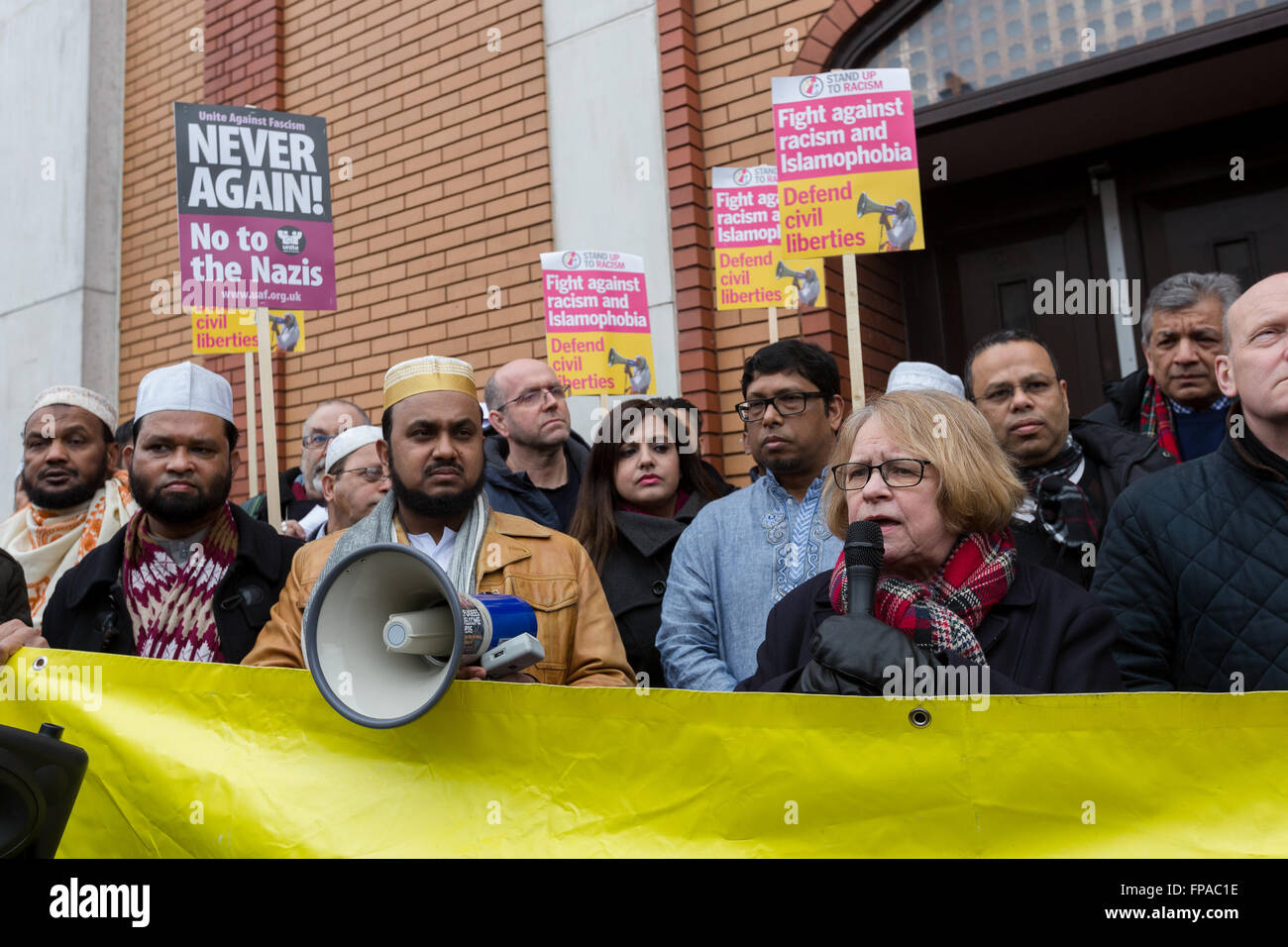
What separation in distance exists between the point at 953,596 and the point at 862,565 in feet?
1.09

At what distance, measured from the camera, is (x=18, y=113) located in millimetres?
9430

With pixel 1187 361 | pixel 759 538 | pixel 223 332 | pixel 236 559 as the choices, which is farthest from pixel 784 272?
pixel 236 559

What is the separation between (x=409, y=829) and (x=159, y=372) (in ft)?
6.35

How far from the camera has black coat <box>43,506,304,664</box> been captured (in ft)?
10.00

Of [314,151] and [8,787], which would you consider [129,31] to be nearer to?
[314,151]

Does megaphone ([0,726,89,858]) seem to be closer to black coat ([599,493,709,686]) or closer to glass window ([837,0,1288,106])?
black coat ([599,493,709,686])

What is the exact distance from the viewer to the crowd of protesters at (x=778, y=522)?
216cm

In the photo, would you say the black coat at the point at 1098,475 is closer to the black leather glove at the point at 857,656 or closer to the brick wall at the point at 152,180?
the black leather glove at the point at 857,656

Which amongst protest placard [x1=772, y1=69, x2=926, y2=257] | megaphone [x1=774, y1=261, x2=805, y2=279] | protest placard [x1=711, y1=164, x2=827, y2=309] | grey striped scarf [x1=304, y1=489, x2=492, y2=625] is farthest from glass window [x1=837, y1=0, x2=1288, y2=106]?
grey striped scarf [x1=304, y1=489, x2=492, y2=625]

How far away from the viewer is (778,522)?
3225mm

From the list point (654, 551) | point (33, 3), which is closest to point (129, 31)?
point (33, 3)

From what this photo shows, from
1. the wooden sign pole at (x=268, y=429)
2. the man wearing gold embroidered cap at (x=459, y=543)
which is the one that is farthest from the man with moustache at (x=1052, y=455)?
the wooden sign pole at (x=268, y=429)

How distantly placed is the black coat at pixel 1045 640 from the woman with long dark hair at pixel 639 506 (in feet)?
4.63
